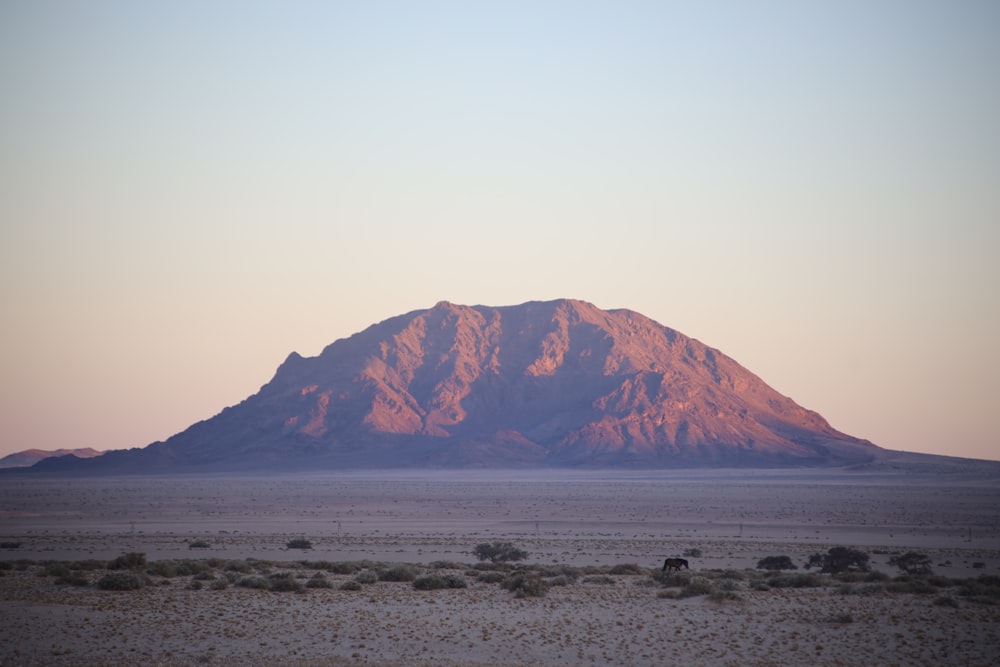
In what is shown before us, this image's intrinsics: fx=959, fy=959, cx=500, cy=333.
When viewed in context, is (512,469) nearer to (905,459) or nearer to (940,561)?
(905,459)

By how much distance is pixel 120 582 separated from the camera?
25.6 meters

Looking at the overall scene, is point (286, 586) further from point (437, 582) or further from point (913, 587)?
point (913, 587)

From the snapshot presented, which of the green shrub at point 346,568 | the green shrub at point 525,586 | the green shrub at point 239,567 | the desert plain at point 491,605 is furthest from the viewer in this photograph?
the green shrub at point 346,568

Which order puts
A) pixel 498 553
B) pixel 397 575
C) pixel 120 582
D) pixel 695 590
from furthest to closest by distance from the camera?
pixel 498 553, pixel 397 575, pixel 120 582, pixel 695 590

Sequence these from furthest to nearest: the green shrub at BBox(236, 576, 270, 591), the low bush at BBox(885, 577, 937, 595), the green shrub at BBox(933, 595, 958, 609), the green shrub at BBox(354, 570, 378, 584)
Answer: the green shrub at BBox(354, 570, 378, 584) < the green shrub at BBox(236, 576, 270, 591) < the low bush at BBox(885, 577, 937, 595) < the green shrub at BBox(933, 595, 958, 609)

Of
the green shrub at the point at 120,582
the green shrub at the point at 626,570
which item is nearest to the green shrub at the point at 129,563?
the green shrub at the point at 120,582

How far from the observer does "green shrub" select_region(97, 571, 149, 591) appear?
25.6 meters

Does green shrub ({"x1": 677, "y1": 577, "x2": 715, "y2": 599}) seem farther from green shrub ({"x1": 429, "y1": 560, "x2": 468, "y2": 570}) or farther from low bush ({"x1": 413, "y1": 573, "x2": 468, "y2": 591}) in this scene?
green shrub ({"x1": 429, "y1": 560, "x2": 468, "y2": 570})

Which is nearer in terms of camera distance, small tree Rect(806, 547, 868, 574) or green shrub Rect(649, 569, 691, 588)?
green shrub Rect(649, 569, 691, 588)

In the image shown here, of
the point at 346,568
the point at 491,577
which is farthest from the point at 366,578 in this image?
the point at 346,568

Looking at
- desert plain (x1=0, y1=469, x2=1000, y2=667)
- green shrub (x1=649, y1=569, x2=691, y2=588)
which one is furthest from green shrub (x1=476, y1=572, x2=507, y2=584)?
green shrub (x1=649, y1=569, x2=691, y2=588)

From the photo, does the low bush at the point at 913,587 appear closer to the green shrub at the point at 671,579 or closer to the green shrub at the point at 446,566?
the green shrub at the point at 671,579

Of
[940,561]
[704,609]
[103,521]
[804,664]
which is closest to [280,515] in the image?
[103,521]

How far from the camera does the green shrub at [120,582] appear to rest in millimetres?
25609
